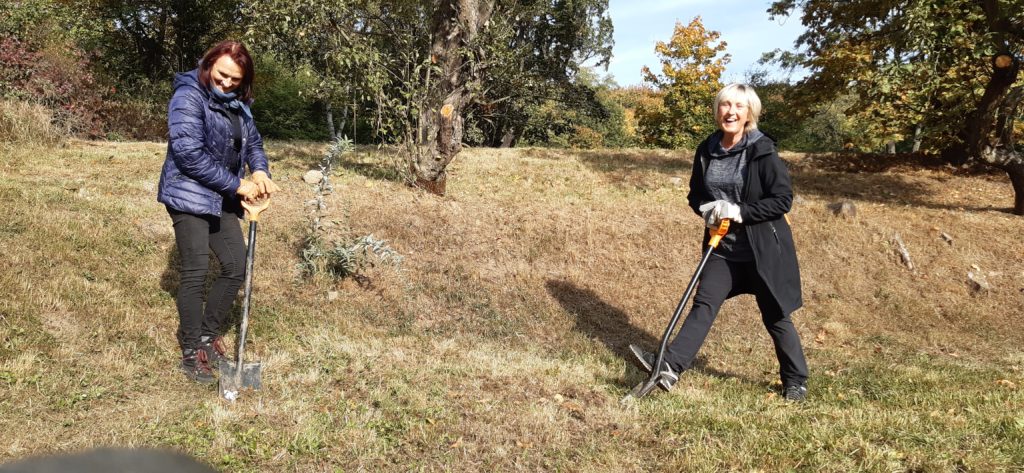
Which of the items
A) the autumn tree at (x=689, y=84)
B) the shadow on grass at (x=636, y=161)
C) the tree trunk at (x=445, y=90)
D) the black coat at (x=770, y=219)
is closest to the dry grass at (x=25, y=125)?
the tree trunk at (x=445, y=90)

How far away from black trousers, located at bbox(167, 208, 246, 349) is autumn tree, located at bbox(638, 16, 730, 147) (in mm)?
27305

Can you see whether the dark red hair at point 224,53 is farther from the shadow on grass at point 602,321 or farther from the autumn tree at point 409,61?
the autumn tree at point 409,61

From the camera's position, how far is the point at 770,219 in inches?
173

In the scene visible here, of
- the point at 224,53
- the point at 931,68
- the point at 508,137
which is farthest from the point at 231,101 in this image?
the point at 508,137

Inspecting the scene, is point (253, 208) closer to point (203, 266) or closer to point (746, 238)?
point (203, 266)

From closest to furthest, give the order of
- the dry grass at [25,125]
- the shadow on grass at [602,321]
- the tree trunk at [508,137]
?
the shadow on grass at [602,321]
the dry grass at [25,125]
the tree trunk at [508,137]

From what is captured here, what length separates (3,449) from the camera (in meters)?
Result: 3.34

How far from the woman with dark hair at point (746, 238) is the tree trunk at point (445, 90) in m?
5.49

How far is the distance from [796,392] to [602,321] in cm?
262

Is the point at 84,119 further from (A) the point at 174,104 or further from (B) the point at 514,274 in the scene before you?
(A) the point at 174,104

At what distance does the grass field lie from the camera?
3648mm

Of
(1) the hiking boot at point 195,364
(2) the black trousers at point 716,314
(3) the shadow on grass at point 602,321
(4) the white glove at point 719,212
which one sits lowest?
(3) the shadow on grass at point 602,321

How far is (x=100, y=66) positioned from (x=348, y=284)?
1684cm

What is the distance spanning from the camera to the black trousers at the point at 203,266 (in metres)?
4.38
